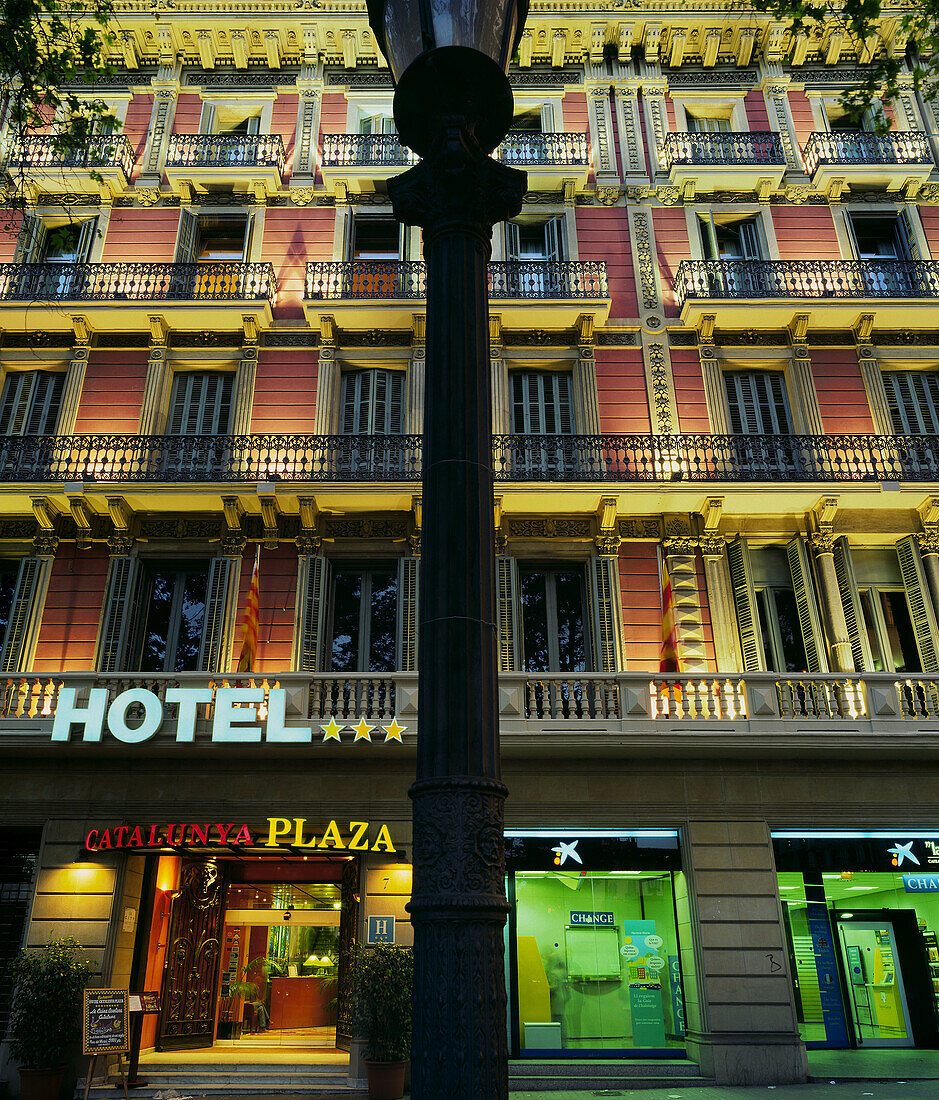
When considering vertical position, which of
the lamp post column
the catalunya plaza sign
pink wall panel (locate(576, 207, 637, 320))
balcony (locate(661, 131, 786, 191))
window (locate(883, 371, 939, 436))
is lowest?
the lamp post column

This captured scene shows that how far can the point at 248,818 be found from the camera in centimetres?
1366

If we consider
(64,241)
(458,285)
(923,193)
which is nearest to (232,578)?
(64,241)

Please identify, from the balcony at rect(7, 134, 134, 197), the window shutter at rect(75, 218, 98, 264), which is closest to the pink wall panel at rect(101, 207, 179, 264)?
the window shutter at rect(75, 218, 98, 264)

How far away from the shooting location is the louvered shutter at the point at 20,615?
50.1ft

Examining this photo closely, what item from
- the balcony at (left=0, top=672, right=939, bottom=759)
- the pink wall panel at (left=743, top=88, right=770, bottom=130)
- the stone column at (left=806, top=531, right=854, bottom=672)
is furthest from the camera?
Result: the pink wall panel at (left=743, top=88, right=770, bottom=130)

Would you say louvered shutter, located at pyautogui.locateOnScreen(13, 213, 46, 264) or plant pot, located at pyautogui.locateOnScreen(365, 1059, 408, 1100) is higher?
louvered shutter, located at pyautogui.locateOnScreen(13, 213, 46, 264)

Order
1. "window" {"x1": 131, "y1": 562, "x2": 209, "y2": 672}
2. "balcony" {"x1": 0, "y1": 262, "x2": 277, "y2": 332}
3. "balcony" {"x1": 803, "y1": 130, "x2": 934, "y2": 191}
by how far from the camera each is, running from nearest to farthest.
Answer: "window" {"x1": 131, "y1": 562, "x2": 209, "y2": 672}, "balcony" {"x1": 0, "y1": 262, "x2": 277, "y2": 332}, "balcony" {"x1": 803, "y1": 130, "x2": 934, "y2": 191}

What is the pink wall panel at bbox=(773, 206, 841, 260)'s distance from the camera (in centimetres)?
1814

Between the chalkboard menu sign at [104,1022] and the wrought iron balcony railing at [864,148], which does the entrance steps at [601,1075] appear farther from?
the wrought iron balcony railing at [864,148]

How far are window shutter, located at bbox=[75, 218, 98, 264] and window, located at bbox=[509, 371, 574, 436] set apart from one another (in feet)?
30.3

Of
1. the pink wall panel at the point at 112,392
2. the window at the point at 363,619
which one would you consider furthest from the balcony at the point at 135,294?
the window at the point at 363,619

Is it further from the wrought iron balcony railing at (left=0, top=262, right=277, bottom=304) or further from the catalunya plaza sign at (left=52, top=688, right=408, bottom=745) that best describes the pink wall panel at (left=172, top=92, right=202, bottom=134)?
the catalunya plaza sign at (left=52, top=688, right=408, bottom=745)

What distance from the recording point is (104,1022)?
36.5 ft

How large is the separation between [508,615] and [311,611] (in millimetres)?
3502
